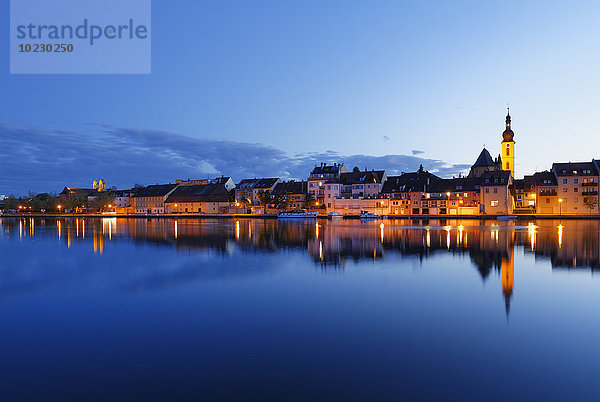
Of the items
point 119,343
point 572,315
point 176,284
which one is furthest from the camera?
point 176,284

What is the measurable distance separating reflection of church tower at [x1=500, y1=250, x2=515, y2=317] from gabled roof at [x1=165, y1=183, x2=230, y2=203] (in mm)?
86306

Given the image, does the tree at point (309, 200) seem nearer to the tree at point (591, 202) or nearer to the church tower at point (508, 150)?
the church tower at point (508, 150)

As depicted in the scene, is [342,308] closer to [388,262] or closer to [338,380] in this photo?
[338,380]

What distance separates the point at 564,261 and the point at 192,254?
18678 millimetres

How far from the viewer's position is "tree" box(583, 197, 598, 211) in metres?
65.4

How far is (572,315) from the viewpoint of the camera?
10.4m

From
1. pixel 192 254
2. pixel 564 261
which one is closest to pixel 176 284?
pixel 192 254

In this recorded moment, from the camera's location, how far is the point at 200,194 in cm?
10531

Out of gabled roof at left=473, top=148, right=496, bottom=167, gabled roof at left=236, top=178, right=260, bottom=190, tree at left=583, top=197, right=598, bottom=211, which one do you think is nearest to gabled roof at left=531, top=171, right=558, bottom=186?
tree at left=583, top=197, right=598, bottom=211

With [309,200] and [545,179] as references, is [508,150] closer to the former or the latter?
[545,179]

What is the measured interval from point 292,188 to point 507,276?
267ft

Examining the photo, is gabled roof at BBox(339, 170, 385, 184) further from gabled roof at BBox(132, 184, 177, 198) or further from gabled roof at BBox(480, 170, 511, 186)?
gabled roof at BBox(132, 184, 177, 198)

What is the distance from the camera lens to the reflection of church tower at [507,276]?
12.4 m

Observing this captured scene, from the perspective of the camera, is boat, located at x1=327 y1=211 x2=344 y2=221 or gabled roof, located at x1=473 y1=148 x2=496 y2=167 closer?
boat, located at x1=327 y1=211 x2=344 y2=221
